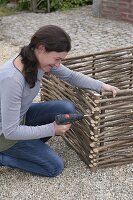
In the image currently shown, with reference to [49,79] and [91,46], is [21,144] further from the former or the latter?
[91,46]

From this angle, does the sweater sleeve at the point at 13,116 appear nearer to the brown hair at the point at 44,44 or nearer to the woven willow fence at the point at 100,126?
the brown hair at the point at 44,44

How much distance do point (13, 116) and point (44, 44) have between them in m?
0.61

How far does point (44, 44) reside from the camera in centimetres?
298

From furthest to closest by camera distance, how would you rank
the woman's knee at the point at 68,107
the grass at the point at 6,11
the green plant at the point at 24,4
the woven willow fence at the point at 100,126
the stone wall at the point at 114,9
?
the green plant at the point at 24,4 < the grass at the point at 6,11 < the stone wall at the point at 114,9 < the woman's knee at the point at 68,107 < the woven willow fence at the point at 100,126

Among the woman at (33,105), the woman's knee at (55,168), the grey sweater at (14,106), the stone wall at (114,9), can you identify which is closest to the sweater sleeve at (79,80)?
the woman at (33,105)

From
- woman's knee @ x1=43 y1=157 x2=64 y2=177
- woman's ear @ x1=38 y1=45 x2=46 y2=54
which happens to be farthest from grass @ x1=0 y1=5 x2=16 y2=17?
woman's ear @ x1=38 y1=45 x2=46 y2=54

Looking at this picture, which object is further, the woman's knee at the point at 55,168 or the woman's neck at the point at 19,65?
the woman's knee at the point at 55,168

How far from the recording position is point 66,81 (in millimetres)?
3832

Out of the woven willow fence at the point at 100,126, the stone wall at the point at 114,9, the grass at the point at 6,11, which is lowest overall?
the grass at the point at 6,11

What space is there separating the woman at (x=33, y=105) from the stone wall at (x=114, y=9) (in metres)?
5.46

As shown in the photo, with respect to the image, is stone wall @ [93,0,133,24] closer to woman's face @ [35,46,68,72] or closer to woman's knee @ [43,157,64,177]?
woman's knee @ [43,157,64,177]

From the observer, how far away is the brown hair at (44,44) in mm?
2977

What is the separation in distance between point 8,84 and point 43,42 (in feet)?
1.36

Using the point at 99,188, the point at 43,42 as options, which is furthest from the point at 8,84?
the point at 99,188
